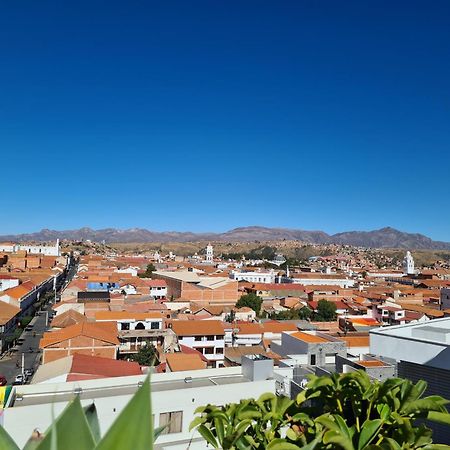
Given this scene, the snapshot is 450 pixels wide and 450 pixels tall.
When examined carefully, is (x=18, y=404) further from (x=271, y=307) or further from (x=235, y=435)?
(x=271, y=307)

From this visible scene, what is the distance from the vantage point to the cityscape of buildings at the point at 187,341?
901 centimetres

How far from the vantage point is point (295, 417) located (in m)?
4.45

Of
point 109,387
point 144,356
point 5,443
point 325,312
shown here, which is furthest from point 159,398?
point 325,312

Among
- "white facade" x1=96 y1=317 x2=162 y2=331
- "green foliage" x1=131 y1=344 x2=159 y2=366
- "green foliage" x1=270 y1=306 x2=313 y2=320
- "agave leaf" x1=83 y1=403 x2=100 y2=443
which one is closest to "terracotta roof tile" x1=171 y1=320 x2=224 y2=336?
"white facade" x1=96 y1=317 x2=162 y2=331

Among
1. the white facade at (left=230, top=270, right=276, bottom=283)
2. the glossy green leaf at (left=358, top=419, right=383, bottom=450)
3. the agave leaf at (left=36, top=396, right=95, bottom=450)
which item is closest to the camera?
the agave leaf at (left=36, top=396, right=95, bottom=450)

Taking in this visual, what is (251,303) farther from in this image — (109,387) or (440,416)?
(440,416)


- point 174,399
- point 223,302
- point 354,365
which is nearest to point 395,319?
point 223,302

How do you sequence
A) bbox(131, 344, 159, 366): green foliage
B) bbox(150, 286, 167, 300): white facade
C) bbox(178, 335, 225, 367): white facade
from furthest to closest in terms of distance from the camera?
bbox(150, 286, 167, 300): white facade < bbox(178, 335, 225, 367): white facade < bbox(131, 344, 159, 366): green foliage

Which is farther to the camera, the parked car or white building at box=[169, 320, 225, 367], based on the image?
white building at box=[169, 320, 225, 367]

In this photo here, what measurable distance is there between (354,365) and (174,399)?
20.2ft

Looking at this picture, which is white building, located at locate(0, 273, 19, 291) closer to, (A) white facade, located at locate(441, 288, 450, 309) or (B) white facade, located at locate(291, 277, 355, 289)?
(B) white facade, located at locate(291, 277, 355, 289)

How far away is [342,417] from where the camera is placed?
15.0 ft

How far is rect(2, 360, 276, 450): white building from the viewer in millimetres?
8359

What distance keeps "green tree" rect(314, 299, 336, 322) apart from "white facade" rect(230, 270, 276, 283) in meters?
27.8
